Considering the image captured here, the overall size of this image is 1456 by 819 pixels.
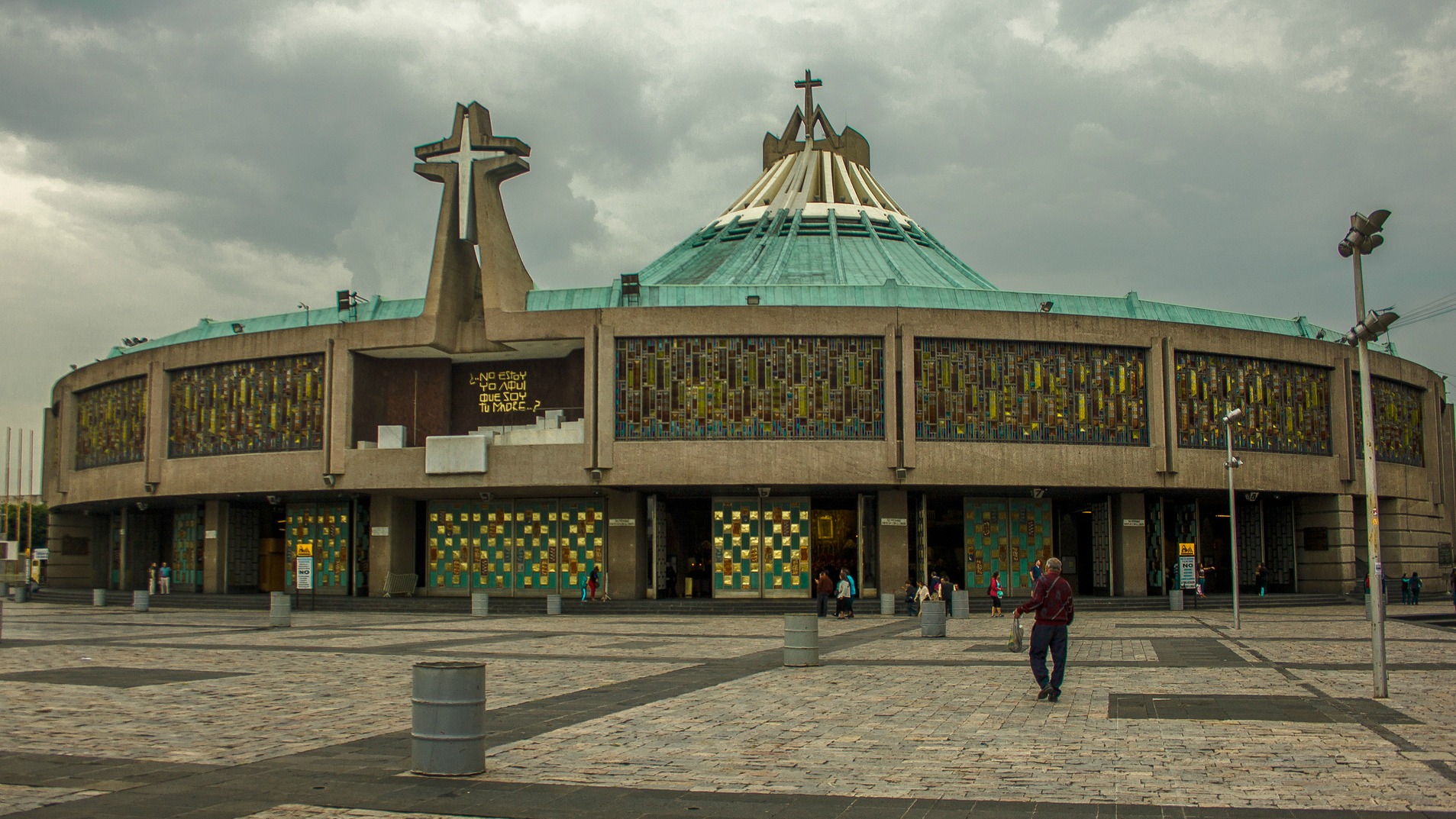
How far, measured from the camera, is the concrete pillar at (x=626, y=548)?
4075cm

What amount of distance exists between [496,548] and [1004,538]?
18.1 m

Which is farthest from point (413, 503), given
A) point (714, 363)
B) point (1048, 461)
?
point (1048, 461)

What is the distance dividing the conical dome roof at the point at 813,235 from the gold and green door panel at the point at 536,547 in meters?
10.8

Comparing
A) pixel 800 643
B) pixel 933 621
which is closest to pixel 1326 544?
pixel 933 621

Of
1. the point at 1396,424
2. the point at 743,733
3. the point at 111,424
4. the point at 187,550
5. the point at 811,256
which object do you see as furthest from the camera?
the point at 811,256

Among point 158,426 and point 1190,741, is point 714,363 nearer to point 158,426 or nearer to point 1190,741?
point 158,426

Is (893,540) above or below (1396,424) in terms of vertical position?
below

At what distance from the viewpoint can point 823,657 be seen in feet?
68.9

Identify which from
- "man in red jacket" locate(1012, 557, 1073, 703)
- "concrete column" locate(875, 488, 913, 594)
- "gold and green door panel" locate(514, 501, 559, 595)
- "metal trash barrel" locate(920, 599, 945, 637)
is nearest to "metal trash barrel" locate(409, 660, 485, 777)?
"man in red jacket" locate(1012, 557, 1073, 703)

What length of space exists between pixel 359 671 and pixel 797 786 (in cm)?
1079

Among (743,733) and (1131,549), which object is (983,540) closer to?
(1131,549)

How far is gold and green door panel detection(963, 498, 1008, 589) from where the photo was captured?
43688 millimetres

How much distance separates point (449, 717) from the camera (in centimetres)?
984

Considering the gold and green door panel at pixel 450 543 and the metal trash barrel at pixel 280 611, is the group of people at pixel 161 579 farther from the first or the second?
the metal trash barrel at pixel 280 611
